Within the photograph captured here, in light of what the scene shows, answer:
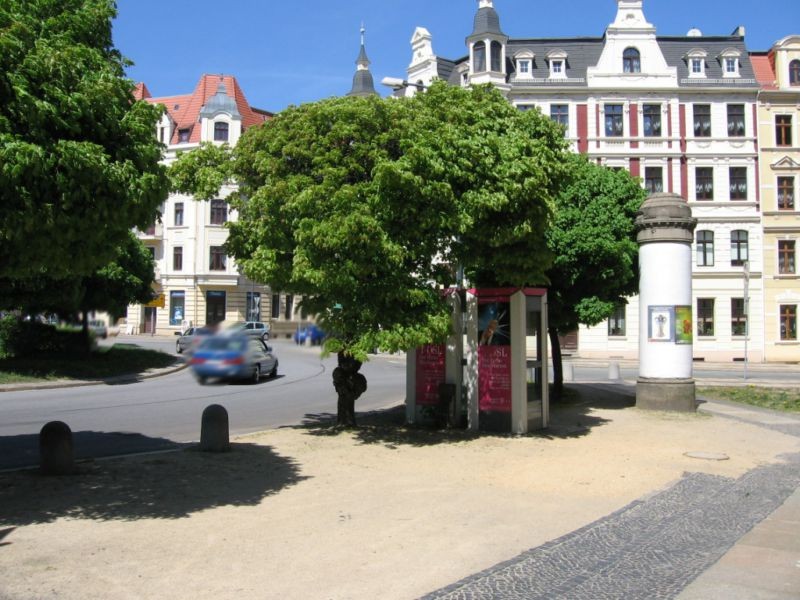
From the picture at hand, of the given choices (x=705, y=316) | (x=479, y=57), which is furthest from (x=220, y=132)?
(x=705, y=316)

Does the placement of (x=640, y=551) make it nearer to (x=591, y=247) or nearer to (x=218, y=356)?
(x=218, y=356)

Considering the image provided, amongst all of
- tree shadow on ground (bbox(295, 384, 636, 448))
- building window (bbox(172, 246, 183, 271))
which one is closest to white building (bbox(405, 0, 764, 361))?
building window (bbox(172, 246, 183, 271))

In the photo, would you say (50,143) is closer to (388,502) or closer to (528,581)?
(388,502)

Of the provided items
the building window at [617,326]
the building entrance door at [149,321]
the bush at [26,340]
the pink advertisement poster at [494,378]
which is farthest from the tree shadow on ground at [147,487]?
the building window at [617,326]

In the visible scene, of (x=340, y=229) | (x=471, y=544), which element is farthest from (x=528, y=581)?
(x=340, y=229)

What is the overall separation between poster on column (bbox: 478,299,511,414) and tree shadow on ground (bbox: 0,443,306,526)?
4.57 m

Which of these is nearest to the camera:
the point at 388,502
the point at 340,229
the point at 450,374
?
the point at 388,502

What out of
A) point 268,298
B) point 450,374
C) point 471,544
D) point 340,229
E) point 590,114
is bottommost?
point 471,544

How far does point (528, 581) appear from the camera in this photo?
19.2 feet

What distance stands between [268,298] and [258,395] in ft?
29.1

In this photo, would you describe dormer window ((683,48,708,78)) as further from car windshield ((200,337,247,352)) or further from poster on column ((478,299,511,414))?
car windshield ((200,337,247,352))

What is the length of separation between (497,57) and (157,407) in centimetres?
3441

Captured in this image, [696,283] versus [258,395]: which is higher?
[696,283]

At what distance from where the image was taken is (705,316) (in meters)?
43.5
